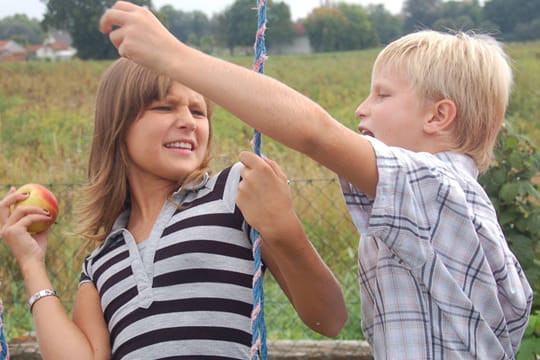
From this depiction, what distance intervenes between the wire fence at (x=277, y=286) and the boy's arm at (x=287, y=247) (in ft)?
5.63

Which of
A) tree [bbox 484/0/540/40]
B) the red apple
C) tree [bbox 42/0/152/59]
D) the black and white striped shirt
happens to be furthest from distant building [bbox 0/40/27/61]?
the black and white striped shirt

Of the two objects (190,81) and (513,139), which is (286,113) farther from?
(513,139)

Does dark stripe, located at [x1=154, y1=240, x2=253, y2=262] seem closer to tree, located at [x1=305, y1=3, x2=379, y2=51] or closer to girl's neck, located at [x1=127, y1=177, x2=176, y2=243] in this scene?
girl's neck, located at [x1=127, y1=177, x2=176, y2=243]

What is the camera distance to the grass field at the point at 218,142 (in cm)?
405

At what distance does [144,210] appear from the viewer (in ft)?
5.42

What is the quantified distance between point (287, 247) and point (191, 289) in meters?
0.24

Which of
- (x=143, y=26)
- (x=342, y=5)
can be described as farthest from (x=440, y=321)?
(x=342, y=5)

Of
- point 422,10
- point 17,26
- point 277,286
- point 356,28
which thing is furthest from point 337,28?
point 277,286

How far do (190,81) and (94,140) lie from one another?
71cm

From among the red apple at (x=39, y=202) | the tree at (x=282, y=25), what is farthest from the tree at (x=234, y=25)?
the red apple at (x=39, y=202)

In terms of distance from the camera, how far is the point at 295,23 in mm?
10164

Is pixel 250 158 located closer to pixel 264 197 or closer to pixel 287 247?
pixel 264 197

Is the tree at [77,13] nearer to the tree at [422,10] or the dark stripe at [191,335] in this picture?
the dark stripe at [191,335]

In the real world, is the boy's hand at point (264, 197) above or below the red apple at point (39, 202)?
above
